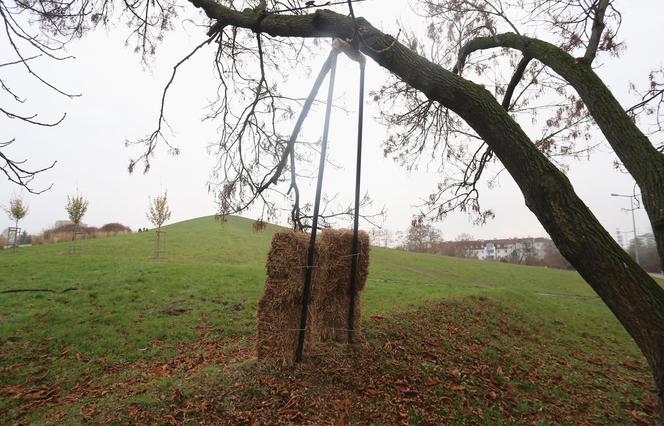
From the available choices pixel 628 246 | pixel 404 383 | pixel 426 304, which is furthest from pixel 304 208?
pixel 628 246

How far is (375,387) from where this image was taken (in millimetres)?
4613

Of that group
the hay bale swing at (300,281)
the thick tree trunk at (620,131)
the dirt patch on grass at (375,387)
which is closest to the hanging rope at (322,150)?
the hay bale swing at (300,281)

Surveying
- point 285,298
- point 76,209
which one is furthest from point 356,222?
point 76,209

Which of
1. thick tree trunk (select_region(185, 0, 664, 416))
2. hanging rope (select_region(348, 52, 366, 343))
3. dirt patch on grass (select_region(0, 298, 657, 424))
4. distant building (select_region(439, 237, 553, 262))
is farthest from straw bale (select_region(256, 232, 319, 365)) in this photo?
distant building (select_region(439, 237, 553, 262))

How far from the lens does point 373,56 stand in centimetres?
395

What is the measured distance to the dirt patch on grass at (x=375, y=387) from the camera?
4023 millimetres

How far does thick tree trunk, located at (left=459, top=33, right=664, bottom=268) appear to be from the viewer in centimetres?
308

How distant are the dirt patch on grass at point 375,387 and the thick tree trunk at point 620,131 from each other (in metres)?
2.91

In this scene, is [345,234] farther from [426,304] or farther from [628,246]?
[628,246]

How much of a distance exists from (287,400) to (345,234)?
8.50ft

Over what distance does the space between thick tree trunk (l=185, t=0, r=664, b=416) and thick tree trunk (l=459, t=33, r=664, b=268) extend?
57 cm

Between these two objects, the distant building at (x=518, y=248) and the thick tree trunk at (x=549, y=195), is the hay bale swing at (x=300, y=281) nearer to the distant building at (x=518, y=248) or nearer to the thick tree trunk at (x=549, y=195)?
the thick tree trunk at (x=549, y=195)

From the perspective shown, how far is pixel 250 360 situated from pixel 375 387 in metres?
1.81

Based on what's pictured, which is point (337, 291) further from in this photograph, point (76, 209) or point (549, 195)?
point (76, 209)
